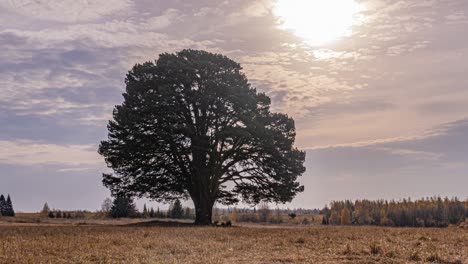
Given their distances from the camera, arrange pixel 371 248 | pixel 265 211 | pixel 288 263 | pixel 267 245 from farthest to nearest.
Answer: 1. pixel 265 211
2. pixel 267 245
3. pixel 371 248
4. pixel 288 263

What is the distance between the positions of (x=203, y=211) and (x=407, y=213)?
5366 centimetres

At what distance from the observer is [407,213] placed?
257ft

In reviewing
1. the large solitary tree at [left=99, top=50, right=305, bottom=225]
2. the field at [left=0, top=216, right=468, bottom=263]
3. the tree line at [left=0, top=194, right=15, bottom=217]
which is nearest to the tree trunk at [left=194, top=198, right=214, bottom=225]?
the large solitary tree at [left=99, top=50, right=305, bottom=225]

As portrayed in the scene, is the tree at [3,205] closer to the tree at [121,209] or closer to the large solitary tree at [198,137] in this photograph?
the tree at [121,209]

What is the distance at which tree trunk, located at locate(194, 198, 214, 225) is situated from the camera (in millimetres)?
35688

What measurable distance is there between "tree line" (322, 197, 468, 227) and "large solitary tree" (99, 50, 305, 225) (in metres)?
35.7

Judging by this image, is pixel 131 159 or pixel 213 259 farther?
pixel 131 159

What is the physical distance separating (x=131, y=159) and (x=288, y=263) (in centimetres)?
2524

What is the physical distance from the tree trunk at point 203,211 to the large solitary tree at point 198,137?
8cm

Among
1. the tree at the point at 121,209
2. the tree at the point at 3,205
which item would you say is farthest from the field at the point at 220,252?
the tree at the point at 3,205

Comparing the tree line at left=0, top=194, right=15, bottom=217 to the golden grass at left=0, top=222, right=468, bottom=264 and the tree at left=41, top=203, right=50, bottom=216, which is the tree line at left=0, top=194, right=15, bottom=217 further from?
the golden grass at left=0, top=222, right=468, bottom=264

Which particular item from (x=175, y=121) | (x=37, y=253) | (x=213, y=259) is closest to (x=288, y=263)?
(x=213, y=259)

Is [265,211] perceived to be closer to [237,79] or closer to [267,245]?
[237,79]

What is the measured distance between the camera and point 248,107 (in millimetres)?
35469
